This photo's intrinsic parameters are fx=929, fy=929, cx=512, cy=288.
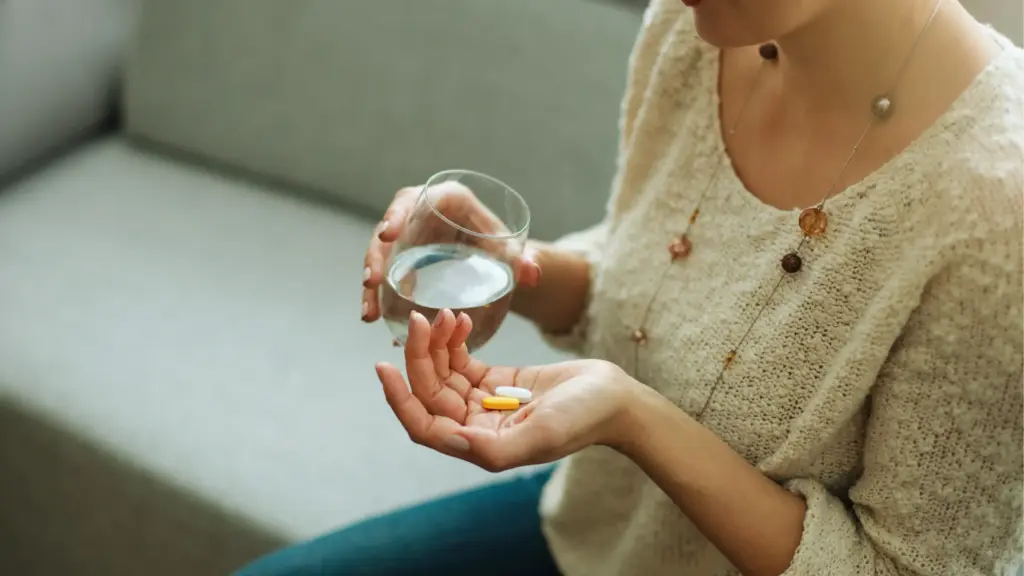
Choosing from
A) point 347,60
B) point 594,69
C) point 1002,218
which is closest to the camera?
point 1002,218

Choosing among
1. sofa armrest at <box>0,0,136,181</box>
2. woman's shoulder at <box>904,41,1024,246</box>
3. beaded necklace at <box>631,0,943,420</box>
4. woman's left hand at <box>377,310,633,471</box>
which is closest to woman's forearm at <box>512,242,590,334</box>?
beaded necklace at <box>631,0,943,420</box>

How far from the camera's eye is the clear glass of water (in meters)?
0.65

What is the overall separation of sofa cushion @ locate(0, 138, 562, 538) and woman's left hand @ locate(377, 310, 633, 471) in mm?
486

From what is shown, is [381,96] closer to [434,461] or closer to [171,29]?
[171,29]

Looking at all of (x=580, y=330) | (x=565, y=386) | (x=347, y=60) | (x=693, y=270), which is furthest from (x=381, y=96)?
(x=565, y=386)

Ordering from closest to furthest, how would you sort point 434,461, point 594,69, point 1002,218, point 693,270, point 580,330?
1. point 1002,218
2. point 693,270
3. point 580,330
4. point 434,461
5. point 594,69

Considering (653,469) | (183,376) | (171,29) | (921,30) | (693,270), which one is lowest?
(183,376)

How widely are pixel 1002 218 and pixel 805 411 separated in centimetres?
19

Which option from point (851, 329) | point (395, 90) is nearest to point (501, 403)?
point (851, 329)

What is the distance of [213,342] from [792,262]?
816 mm

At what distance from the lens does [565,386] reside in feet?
2.06

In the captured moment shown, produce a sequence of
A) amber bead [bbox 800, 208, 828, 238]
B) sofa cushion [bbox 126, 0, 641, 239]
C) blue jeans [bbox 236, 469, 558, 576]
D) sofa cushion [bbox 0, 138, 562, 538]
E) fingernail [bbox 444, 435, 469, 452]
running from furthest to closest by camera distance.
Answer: sofa cushion [bbox 126, 0, 641, 239] → sofa cushion [bbox 0, 138, 562, 538] → blue jeans [bbox 236, 469, 558, 576] → amber bead [bbox 800, 208, 828, 238] → fingernail [bbox 444, 435, 469, 452]

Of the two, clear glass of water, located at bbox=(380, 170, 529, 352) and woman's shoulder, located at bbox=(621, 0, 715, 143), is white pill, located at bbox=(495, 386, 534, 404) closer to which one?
clear glass of water, located at bbox=(380, 170, 529, 352)

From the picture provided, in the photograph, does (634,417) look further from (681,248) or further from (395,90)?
(395,90)
